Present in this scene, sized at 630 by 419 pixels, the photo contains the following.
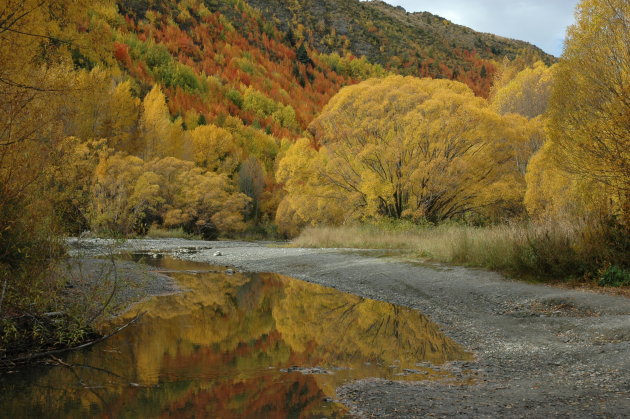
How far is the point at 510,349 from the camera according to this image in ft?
26.5

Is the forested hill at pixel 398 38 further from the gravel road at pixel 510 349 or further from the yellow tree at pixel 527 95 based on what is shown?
the gravel road at pixel 510 349

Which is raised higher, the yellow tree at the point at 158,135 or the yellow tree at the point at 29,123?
the yellow tree at the point at 158,135

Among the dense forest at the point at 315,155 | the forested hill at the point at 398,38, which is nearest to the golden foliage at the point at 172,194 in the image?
the dense forest at the point at 315,155

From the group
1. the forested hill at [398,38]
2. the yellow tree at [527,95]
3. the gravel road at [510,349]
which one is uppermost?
the forested hill at [398,38]

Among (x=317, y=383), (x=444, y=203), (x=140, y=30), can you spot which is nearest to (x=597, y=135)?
(x=317, y=383)

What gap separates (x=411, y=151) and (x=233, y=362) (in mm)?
22656

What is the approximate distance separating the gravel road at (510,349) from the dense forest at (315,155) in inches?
80.1

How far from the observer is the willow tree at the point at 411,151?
28.4 meters

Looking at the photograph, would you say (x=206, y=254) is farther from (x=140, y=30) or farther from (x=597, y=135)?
(x=140, y=30)

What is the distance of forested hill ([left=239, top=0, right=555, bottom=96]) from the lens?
128 m

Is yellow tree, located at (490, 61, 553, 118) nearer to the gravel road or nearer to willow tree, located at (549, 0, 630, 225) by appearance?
willow tree, located at (549, 0, 630, 225)

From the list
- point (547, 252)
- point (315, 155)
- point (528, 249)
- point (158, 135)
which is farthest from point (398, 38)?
point (547, 252)

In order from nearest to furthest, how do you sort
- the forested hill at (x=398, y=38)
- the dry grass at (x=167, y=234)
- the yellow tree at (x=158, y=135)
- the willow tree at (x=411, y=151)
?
the willow tree at (x=411, y=151) < the dry grass at (x=167, y=234) < the yellow tree at (x=158, y=135) < the forested hill at (x=398, y=38)

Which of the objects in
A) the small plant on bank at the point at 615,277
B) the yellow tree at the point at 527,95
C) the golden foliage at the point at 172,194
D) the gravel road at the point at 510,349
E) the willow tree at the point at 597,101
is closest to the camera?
the gravel road at the point at 510,349
